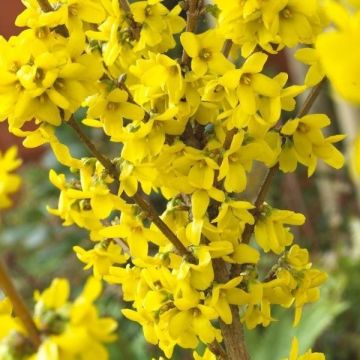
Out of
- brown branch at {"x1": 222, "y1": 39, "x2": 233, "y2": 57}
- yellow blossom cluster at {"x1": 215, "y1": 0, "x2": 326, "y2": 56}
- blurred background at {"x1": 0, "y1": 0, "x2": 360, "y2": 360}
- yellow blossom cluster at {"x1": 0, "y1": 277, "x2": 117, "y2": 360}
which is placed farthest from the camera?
blurred background at {"x1": 0, "y1": 0, "x2": 360, "y2": 360}

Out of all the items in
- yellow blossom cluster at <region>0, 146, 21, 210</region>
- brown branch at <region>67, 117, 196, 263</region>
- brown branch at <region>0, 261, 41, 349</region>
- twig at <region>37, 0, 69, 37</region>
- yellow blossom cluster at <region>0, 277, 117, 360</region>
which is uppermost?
twig at <region>37, 0, 69, 37</region>

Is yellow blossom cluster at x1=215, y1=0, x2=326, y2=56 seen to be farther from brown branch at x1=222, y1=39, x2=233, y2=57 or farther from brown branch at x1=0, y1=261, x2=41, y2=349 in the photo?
brown branch at x1=0, y1=261, x2=41, y2=349

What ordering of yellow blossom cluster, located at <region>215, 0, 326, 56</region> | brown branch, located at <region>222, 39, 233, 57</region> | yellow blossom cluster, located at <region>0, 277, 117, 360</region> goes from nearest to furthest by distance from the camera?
1. yellow blossom cluster, located at <region>0, 277, 117, 360</region>
2. yellow blossom cluster, located at <region>215, 0, 326, 56</region>
3. brown branch, located at <region>222, 39, 233, 57</region>

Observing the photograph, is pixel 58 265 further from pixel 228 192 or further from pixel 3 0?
pixel 228 192

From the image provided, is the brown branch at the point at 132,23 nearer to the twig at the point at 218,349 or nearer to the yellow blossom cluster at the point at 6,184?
the yellow blossom cluster at the point at 6,184

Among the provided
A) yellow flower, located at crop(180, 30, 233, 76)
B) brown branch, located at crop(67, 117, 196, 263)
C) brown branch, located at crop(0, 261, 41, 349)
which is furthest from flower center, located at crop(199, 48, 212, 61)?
brown branch, located at crop(0, 261, 41, 349)

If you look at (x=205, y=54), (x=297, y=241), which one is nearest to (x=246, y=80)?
(x=205, y=54)

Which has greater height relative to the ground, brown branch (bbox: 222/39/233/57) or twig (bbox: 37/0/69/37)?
twig (bbox: 37/0/69/37)

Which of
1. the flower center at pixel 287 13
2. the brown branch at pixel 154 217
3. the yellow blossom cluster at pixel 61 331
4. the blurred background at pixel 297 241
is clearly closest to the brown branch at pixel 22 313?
the yellow blossom cluster at pixel 61 331
